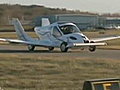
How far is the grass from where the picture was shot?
12662 mm

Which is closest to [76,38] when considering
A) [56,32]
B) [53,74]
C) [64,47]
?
[64,47]

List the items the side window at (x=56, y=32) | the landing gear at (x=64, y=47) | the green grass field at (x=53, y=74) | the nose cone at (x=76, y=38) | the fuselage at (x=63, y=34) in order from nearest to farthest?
the green grass field at (x=53, y=74)
the nose cone at (x=76, y=38)
the landing gear at (x=64, y=47)
the fuselage at (x=63, y=34)
the side window at (x=56, y=32)

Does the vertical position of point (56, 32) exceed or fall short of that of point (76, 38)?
it exceeds it

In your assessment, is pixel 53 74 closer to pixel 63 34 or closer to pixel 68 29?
pixel 63 34

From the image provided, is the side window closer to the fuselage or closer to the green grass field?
the fuselage

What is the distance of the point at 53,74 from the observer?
1536 centimetres

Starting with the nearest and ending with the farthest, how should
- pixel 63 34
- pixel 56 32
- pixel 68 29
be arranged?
pixel 63 34 → pixel 68 29 → pixel 56 32

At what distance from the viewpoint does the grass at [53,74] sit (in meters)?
12.7

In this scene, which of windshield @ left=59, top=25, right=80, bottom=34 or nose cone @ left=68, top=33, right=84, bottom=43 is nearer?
nose cone @ left=68, top=33, right=84, bottom=43

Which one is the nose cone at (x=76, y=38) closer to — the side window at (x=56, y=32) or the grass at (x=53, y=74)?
the side window at (x=56, y=32)

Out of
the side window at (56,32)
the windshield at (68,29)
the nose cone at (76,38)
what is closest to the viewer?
the nose cone at (76,38)

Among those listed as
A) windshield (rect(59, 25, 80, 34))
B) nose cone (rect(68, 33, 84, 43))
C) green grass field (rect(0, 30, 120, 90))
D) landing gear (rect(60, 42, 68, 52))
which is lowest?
landing gear (rect(60, 42, 68, 52))

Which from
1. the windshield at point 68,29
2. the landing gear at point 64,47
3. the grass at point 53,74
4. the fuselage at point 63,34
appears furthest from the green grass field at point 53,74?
the windshield at point 68,29

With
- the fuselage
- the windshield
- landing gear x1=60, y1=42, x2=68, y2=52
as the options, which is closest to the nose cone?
the fuselage
